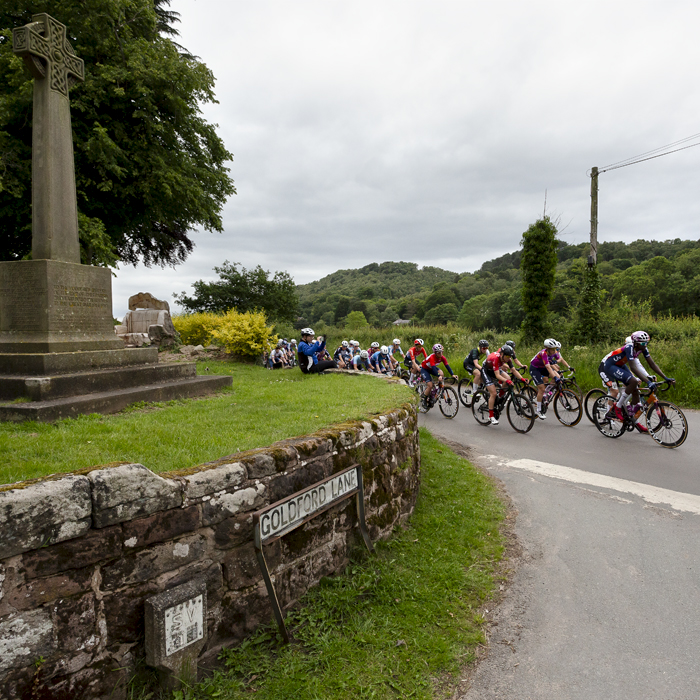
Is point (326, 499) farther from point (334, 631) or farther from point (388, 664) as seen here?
point (388, 664)

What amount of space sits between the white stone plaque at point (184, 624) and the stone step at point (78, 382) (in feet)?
13.2

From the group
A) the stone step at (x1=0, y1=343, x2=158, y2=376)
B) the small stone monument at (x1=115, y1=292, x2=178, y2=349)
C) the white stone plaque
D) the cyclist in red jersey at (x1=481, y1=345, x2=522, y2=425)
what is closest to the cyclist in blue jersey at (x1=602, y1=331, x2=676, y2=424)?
the cyclist in red jersey at (x1=481, y1=345, x2=522, y2=425)

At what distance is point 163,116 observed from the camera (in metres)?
17.0

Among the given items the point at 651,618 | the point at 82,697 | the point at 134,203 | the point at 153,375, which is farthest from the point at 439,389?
the point at 134,203

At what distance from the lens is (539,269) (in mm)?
21844

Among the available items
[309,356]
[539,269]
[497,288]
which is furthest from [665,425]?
[497,288]

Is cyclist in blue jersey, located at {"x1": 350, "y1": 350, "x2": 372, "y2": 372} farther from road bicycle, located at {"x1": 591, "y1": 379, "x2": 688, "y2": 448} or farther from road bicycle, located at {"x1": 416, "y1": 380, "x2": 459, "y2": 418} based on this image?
road bicycle, located at {"x1": 591, "y1": 379, "x2": 688, "y2": 448}

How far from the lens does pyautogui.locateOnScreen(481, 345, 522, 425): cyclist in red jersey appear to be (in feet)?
34.3

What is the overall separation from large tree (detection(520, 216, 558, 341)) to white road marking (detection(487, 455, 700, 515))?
15116 mm

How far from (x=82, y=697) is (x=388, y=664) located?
1.71 metres

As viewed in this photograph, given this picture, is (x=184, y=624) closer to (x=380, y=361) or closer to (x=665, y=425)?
(x=665, y=425)

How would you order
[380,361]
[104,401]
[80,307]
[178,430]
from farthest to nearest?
1. [380,361]
2. [80,307]
3. [104,401]
4. [178,430]

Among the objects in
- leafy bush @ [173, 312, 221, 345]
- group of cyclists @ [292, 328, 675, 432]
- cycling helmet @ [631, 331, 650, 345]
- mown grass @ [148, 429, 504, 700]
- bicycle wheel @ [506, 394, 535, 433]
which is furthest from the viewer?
leafy bush @ [173, 312, 221, 345]

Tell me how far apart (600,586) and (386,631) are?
200cm
